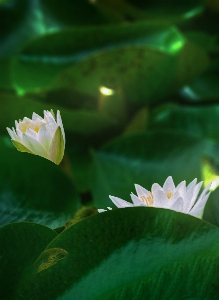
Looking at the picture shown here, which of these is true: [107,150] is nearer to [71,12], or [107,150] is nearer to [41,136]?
[41,136]

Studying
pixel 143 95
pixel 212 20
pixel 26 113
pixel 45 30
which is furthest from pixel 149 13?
pixel 26 113

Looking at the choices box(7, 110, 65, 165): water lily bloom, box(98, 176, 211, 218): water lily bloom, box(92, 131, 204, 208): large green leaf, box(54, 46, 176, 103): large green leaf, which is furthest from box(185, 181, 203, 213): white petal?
box(54, 46, 176, 103): large green leaf

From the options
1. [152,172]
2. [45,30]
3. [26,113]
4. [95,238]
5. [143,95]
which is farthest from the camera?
[45,30]

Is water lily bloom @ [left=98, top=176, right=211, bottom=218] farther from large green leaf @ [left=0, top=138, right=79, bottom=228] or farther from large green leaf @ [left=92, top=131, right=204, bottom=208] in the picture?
large green leaf @ [left=92, top=131, right=204, bottom=208]

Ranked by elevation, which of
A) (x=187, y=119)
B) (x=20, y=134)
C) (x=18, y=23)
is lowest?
(x=20, y=134)

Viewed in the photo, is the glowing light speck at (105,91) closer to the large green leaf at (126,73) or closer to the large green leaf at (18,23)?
the large green leaf at (126,73)

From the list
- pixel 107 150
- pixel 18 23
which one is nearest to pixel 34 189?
pixel 107 150

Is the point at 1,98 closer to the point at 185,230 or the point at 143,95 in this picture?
the point at 143,95
